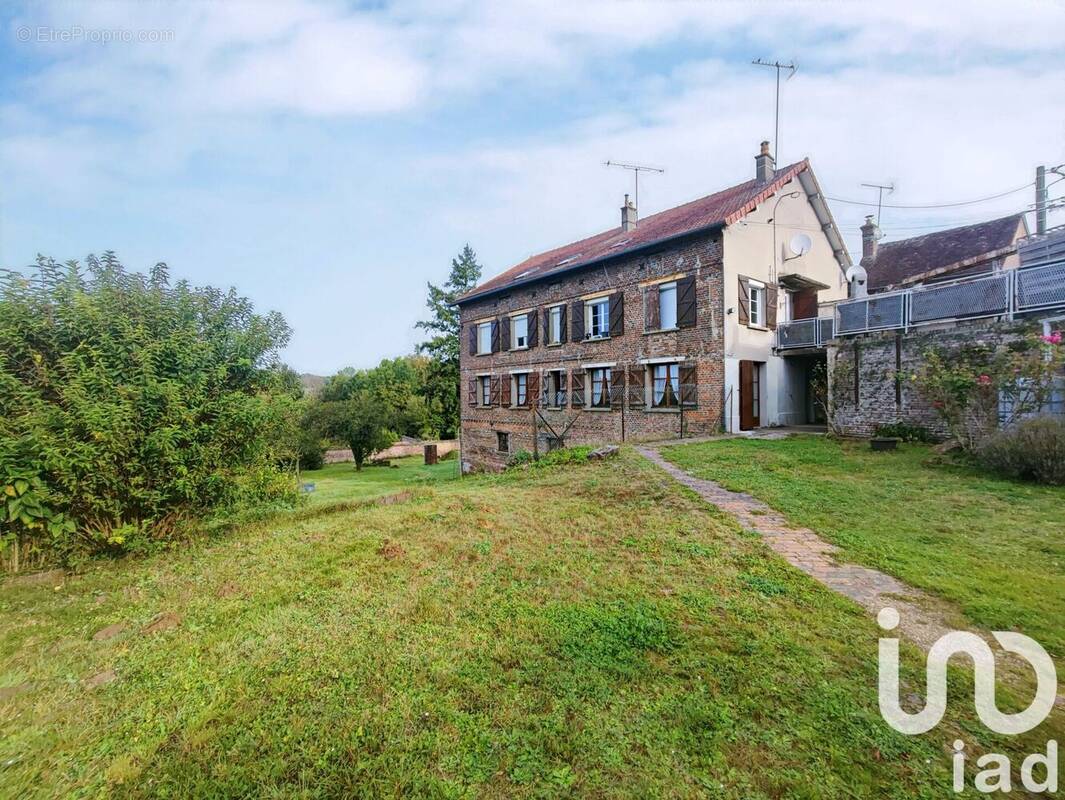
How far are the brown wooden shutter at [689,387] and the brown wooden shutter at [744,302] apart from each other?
207 centimetres

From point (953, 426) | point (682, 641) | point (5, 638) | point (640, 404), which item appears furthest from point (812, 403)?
point (5, 638)

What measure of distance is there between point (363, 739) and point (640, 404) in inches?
582

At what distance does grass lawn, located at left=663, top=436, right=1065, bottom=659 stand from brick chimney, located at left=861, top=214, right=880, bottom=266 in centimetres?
Result: 1457

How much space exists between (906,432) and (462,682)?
12.9 meters

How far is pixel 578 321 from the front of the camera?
18375 millimetres

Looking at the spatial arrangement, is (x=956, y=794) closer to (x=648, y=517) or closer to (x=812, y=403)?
(x=648, y=517)

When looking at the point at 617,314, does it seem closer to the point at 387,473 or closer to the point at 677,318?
the point at 677,318

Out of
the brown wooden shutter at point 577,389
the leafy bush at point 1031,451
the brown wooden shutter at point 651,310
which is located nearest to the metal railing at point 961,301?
the leafy bush at point 1031,451

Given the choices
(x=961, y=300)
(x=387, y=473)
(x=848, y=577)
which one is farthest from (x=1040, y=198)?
(x=387, y=473)

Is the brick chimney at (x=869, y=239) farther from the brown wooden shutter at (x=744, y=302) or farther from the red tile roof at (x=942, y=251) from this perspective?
the brown wooden shutter at (x=744, y=302)

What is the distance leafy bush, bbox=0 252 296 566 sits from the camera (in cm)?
467

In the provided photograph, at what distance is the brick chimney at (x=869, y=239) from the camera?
21.0 meters

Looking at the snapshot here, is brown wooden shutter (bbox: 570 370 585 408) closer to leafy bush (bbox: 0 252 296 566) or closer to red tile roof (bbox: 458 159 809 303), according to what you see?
red tile roof (bbox: 458 159 809 303)

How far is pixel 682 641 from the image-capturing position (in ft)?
10.5
